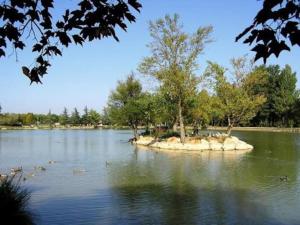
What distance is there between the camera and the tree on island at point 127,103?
56.1 m

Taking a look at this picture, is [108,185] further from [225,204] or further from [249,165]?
[249,165]

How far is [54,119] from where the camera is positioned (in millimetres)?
158750

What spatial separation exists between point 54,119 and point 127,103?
352 feet

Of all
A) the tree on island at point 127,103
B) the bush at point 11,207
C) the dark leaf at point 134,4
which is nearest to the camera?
the dark leaf at point 134,4

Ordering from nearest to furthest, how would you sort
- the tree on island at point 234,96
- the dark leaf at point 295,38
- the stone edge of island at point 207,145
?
the dark leaf at point 295,38, the stone edge of island at point 207,145, the tree on island at point 234,96

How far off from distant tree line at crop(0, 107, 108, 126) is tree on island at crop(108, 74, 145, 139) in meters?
81.1

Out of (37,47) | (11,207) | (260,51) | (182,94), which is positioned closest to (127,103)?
(182,94)

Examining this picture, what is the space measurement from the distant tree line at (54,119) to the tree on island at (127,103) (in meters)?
81.1

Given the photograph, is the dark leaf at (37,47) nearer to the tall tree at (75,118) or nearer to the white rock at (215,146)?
the white rock at (215,146)

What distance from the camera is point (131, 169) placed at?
24953mm

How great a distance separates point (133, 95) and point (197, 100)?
48.4 feet

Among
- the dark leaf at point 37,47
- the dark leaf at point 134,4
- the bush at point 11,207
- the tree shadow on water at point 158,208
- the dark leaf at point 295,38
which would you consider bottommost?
the tree shadow on water at point 158,208

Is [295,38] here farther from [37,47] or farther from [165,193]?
[165,193]

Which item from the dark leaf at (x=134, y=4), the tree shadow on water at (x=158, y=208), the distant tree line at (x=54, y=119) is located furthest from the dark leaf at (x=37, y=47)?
the distant tree line at (x=54, y=119)
